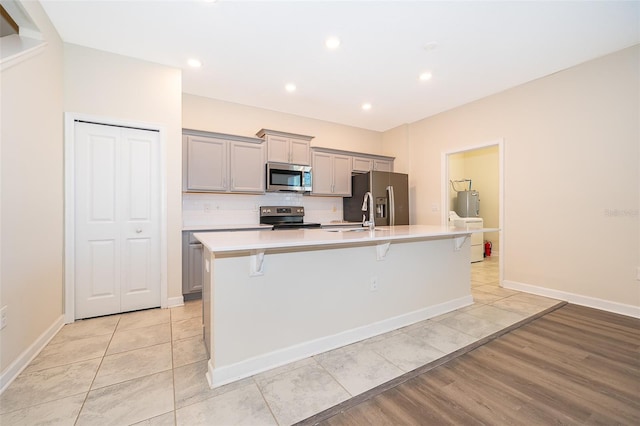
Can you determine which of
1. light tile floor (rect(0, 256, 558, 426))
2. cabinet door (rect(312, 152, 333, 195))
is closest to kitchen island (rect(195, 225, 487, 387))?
light tile floor (rect(0, 256, 558, 426))

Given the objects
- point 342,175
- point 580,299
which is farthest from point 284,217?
point 580,299

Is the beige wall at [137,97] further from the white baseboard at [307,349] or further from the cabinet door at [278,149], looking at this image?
the white baseboard at [307,349]

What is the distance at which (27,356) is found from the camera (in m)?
1.91

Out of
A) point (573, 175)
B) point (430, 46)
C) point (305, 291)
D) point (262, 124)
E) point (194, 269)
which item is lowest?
point (194, 269)

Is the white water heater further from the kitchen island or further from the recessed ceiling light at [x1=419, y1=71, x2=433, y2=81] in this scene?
the kitchen island

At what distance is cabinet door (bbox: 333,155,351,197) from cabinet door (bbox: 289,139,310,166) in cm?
61

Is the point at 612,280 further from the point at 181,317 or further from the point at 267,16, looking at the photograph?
the point at 181,317

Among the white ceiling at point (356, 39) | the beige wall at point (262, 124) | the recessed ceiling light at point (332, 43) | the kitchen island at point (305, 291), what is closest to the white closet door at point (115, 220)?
the white ceiling at point (356, 39)

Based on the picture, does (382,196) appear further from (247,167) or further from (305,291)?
(305,291)

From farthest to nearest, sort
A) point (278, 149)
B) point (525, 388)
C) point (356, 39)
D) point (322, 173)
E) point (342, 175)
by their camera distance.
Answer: point (342, 175)
point (322, 173)
point (278, 149)
point (356, 39)
point (525, 388)

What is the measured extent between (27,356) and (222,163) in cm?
265

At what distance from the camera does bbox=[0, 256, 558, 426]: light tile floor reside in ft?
4.70

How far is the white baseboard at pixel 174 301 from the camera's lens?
3086mm

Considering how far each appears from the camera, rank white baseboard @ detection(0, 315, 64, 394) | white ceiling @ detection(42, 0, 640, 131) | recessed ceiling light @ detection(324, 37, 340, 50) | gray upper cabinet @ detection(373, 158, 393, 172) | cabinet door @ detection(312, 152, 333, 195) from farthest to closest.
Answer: gray upper cabinet @ detection(373, 158, 393, 172)
cabinet door @ detection(312, 152, 333, 195)
recessed ceiling light @ detection(324, 37, 340, 50)
white ceiling @ detection(42, 0, 640, 131)
white baseboard @ detection(0, 315, 64, 394)
